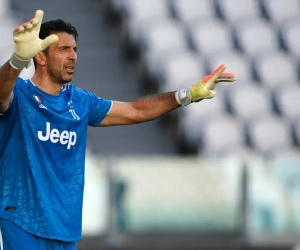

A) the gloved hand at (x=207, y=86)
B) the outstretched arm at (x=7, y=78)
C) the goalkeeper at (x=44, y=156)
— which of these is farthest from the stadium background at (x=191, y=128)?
the outstretched arm at (x=7, y=78)

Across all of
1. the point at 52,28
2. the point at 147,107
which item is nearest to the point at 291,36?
the point at 147,107

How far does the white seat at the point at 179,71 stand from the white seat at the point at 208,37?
1.35 ft

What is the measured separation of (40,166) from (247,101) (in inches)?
265

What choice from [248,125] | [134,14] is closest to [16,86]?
[248,125]

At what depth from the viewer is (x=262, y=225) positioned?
8.69 meters

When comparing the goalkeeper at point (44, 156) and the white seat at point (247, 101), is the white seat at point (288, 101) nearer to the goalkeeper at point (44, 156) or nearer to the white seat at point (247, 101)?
the white seat at point (247, 101)

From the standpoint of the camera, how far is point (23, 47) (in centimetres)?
404

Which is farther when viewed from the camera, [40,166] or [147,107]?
[147,107]

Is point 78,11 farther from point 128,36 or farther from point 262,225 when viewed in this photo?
point 262,225

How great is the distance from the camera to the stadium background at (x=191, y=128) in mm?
8625

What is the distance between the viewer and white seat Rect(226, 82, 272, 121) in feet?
35.8

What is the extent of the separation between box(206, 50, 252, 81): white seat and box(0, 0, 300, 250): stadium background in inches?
0.6

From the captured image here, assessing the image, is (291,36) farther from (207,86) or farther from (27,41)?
(27,41)

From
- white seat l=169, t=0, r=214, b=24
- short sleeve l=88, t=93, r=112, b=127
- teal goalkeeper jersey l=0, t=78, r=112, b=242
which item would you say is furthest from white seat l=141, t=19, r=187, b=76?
teal goalkeeper jersey l=0, t=78, r=112, b=242
